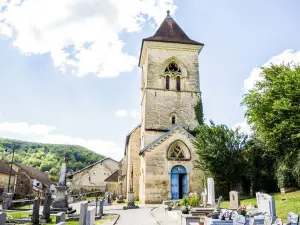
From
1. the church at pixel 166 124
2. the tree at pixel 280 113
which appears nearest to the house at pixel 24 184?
the church at pixel 166 124

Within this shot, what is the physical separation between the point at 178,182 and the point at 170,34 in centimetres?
1737

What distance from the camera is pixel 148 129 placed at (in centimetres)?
2766

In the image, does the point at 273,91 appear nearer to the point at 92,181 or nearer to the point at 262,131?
the point at 262,131

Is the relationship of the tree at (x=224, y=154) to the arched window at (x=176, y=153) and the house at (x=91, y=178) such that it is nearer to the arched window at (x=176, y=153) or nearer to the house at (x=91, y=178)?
the arched window at (x=176, y=153)

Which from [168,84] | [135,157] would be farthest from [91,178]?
[168,84]

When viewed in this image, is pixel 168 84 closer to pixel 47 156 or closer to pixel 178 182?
pixel 178 182

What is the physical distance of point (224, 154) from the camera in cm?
2169

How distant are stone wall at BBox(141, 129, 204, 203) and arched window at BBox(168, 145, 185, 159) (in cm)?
55

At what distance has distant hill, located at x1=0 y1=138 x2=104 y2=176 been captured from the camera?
82.9m

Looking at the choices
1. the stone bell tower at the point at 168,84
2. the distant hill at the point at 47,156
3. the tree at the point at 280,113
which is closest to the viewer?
the tree at the point at 280,113

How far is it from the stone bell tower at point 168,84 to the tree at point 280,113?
7.69 metres

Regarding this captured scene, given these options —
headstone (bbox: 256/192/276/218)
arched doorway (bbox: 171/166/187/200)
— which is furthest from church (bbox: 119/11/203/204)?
headstone (bbox: 256/192/276/218)

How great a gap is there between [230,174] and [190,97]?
1034 centimetres

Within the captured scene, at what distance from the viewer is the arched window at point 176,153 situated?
25.0 m
